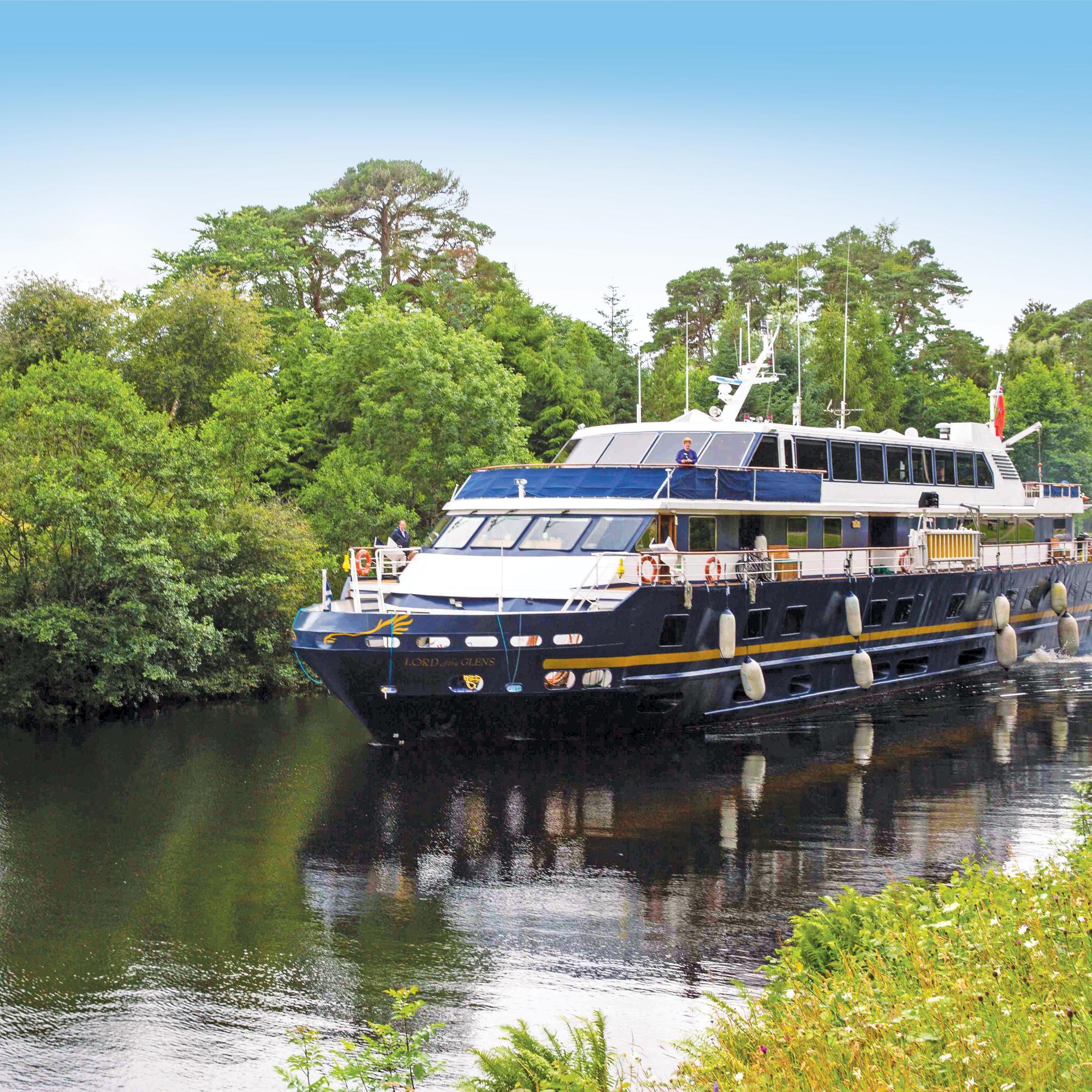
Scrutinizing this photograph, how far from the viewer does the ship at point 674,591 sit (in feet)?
67.6

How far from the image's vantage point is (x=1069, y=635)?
3362 cm

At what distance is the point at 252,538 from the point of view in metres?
31.2

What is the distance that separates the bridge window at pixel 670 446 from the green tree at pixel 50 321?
22879mm

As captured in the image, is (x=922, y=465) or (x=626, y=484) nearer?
(x=626, y=484)

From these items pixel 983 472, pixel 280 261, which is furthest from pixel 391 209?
pixel 983 472

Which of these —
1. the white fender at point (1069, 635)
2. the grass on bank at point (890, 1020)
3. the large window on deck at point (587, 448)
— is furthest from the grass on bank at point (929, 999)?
the white fender at point (1069, 635)

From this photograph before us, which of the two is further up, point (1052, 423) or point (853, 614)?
point (1052, 423)

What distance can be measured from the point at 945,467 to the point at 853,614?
315 inches

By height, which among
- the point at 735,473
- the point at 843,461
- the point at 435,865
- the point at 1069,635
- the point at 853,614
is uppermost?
the point at 843,461

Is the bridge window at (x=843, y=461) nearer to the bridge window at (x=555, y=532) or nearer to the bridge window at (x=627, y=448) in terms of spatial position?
the bridge window at (x=627, y=448)

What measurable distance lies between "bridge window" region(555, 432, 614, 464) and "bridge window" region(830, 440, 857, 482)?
204 inches

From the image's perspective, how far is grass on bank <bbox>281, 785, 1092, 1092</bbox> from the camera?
674 cm

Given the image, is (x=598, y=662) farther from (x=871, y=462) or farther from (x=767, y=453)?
(x=871, y=462)

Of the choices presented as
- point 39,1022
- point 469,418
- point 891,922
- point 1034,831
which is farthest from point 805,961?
point 469,418
